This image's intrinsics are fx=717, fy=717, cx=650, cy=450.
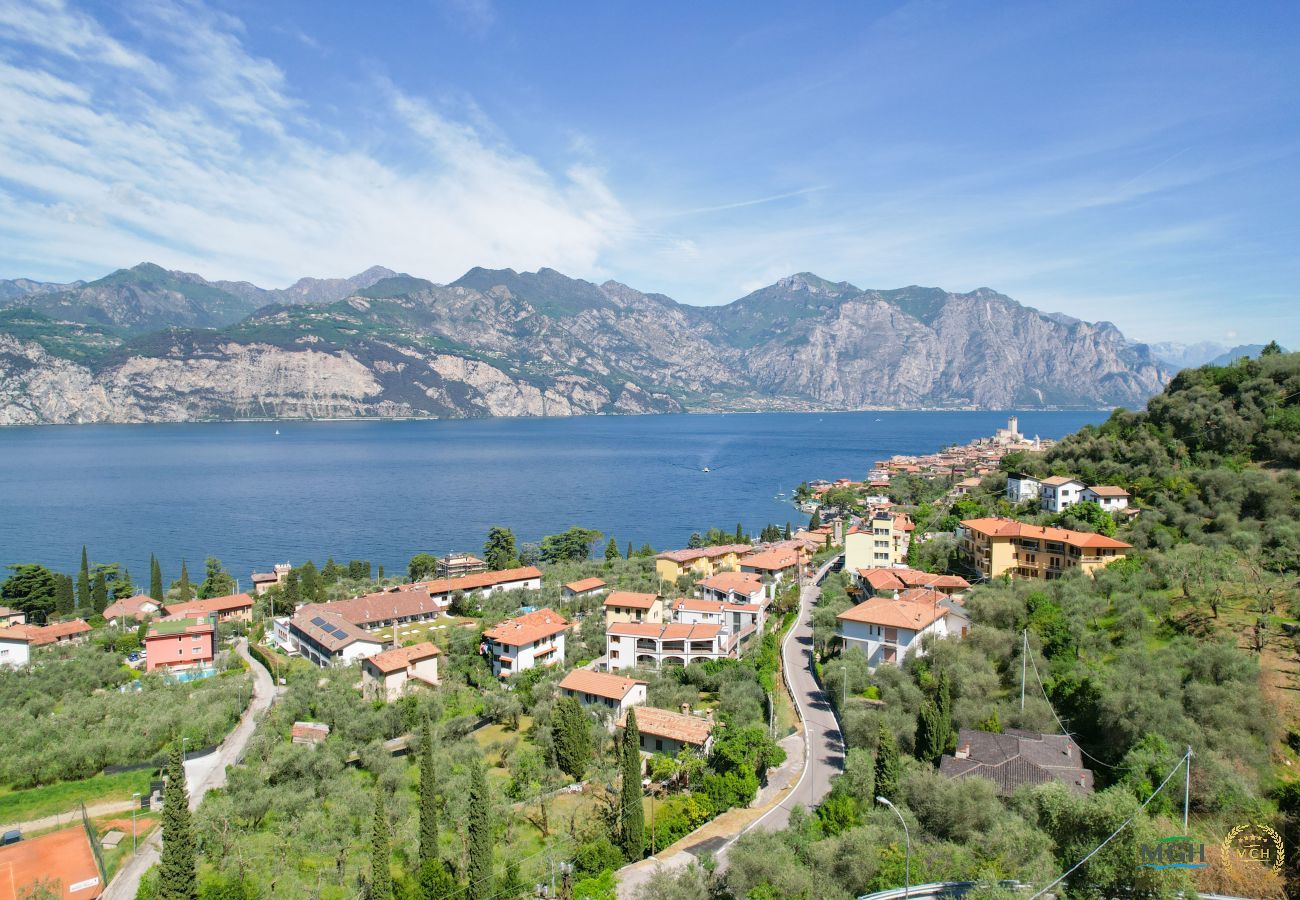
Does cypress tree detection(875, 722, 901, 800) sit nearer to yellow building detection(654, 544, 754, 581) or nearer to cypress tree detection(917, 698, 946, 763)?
cypress tree detection(917, 698, 946, 763)

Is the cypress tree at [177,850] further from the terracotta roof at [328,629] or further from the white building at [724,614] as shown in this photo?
the white building at [724,614]

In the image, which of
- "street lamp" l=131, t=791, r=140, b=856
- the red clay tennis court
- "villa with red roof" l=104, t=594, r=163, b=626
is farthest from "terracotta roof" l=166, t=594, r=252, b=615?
the red clay tennis court

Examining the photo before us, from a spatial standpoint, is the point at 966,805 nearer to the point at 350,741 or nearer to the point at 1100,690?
the point at 1100,690

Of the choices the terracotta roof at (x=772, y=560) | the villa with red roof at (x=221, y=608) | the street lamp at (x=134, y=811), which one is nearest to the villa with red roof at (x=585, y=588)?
the terracotta roof at (x=772, y=560)

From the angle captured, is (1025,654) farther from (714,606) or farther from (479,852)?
(479,852)

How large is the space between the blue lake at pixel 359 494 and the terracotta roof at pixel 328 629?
2355 cm

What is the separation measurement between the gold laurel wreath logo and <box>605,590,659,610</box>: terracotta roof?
2461 cm

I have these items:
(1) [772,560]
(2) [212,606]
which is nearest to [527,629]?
(1) [772,560]

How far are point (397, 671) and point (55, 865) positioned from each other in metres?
12.8

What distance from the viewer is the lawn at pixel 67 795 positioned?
21516mm

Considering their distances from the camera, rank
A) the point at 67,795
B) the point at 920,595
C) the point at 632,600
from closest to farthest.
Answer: the point at 67,795, the point at 920,595, the point at 632,600

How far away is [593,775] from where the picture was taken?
880 inches

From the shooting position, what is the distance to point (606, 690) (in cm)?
2769

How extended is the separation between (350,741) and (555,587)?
22.0m
